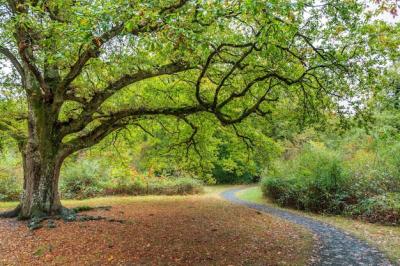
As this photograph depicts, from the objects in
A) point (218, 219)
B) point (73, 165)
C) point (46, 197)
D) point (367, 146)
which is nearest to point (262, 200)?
point (367, 146)

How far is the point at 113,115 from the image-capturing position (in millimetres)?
11703

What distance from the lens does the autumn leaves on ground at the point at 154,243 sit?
7.53m

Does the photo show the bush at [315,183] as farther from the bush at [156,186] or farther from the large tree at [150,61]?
the bush at [156,186]

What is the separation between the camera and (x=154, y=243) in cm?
894

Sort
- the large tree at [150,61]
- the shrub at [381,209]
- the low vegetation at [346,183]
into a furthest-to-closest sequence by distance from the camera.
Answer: the low vegetation at [346,183] < the shrub at [381,209] < the large tree at [150,61]

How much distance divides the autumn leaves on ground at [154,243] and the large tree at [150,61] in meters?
2.12

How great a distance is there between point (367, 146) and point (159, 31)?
1888cm

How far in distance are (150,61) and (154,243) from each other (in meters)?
5.10

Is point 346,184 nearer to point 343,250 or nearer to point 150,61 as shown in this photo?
point 343,250

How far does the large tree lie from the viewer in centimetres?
557

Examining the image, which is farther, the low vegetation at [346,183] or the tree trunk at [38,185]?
the low vegetation at [346,183]

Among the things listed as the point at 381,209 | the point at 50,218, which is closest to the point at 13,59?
the point at 50,218

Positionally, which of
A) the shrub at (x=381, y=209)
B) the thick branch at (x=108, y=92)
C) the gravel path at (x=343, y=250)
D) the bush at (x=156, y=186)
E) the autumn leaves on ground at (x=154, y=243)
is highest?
the thick branch at (x=108, y=92)

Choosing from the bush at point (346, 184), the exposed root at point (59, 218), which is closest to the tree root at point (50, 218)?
the exposed root at point (59, 218)
